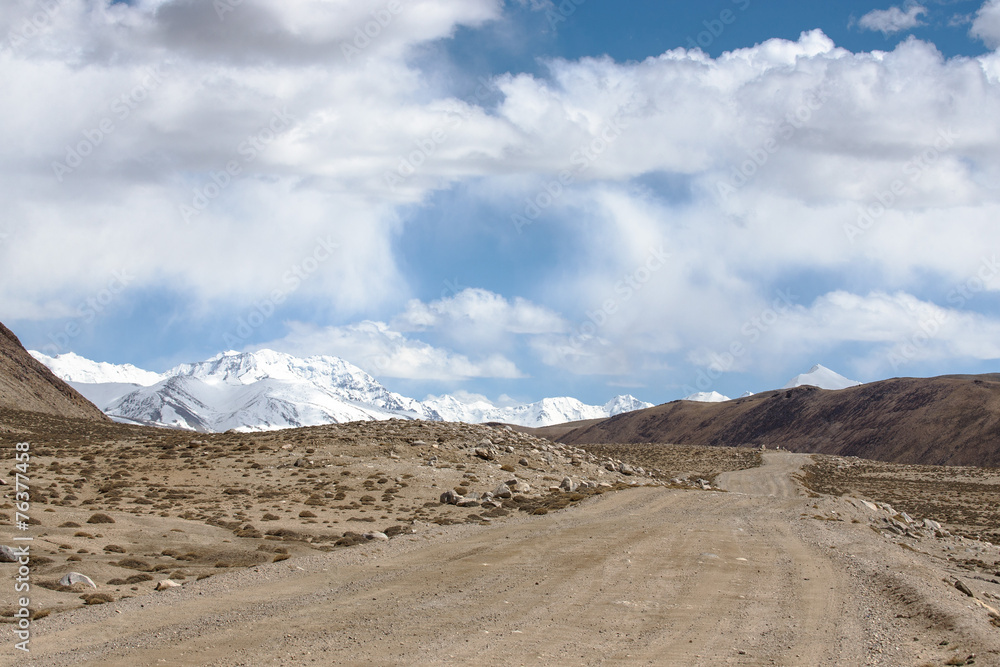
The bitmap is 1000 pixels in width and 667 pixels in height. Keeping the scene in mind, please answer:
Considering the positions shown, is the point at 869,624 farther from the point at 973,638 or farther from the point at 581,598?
the point at 581,598

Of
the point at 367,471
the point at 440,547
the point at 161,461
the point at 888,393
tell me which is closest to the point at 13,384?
the point at 161,461

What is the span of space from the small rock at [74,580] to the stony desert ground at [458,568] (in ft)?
1.01

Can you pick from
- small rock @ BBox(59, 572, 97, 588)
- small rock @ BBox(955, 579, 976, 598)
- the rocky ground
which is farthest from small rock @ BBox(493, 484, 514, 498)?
small rock @ BBox(59, 572, 97, 588)

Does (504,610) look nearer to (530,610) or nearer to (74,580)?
(530,610)

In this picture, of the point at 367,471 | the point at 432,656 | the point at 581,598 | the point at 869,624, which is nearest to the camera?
the point at 432,656

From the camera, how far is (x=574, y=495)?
32.3 meters

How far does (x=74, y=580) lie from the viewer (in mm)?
15867

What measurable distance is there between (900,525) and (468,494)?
705 inches

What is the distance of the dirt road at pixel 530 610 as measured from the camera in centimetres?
1150

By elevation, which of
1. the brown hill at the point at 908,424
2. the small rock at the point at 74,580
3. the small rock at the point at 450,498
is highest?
the brown hill at the point at 908,424

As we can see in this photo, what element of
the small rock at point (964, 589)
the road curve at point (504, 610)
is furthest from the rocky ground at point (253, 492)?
the small rock at point (964, 589)

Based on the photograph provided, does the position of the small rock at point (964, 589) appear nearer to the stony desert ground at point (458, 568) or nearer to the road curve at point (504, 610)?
the stony desert ground at point (458, 568)

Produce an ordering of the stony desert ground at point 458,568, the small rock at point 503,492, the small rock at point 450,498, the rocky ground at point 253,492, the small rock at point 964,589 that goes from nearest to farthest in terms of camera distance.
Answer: the stony desert ground at point 458,568
the small rock at point 964,589
the rocky ground at point 253,492
the small rock at point 450,498
the small rock at point 503,492

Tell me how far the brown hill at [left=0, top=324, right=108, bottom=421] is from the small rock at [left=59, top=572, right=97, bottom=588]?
93532 millimetres
